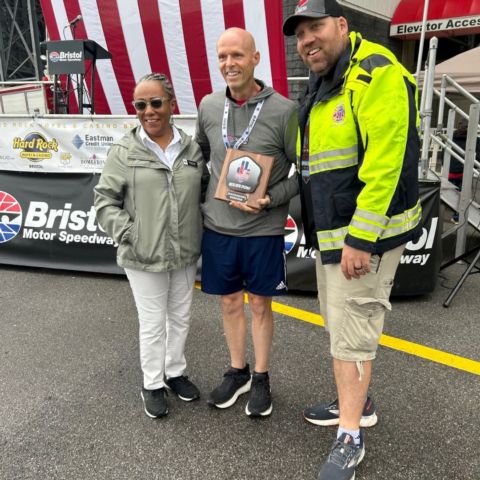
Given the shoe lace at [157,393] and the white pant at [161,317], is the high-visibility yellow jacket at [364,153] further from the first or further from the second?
the shoe lace at [157,393]

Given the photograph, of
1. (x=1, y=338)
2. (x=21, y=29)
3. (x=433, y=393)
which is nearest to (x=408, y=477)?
(x=433, y=393)

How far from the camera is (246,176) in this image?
2193mm

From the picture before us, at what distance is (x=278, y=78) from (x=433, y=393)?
10.7 ft

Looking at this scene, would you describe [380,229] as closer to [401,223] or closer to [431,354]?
[401,223]

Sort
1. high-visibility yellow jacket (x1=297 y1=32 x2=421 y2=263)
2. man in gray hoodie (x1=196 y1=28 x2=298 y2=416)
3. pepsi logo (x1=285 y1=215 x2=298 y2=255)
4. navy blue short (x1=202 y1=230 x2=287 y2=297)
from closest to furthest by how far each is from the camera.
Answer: high-visibility yellow jacket (x1=297 y1=32 x2=421 y2=263) < man in gray hoodie (x1=196 y1=28 x2=298 y2=416) < navy blue short (x1=202 y1=230 x2=287 y2=297) < pepsi logo (x1=285 y1=215 x2=298 y2=255)

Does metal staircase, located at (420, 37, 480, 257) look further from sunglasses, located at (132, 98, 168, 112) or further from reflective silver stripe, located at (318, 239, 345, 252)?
sunglasses, located at (132, 98, 168, 112)

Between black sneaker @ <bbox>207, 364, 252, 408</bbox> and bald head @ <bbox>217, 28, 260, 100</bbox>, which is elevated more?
bald head @ <bbox>217, 28, 260, 100</bbox>

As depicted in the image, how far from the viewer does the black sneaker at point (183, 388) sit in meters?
2.61

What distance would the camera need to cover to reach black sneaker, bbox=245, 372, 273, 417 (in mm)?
2461

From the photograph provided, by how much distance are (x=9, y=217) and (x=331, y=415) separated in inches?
154

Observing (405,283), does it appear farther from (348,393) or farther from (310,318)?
(348,393)

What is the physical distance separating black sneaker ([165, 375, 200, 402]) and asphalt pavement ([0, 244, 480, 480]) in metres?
0.04

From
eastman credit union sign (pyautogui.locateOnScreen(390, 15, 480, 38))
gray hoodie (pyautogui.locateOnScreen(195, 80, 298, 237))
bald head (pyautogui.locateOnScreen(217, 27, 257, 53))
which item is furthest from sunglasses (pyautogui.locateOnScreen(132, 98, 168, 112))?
eastman credit union sign (pyautogui.locateOnScreen(390, 15, 480, 38))

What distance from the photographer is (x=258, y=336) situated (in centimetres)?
250
